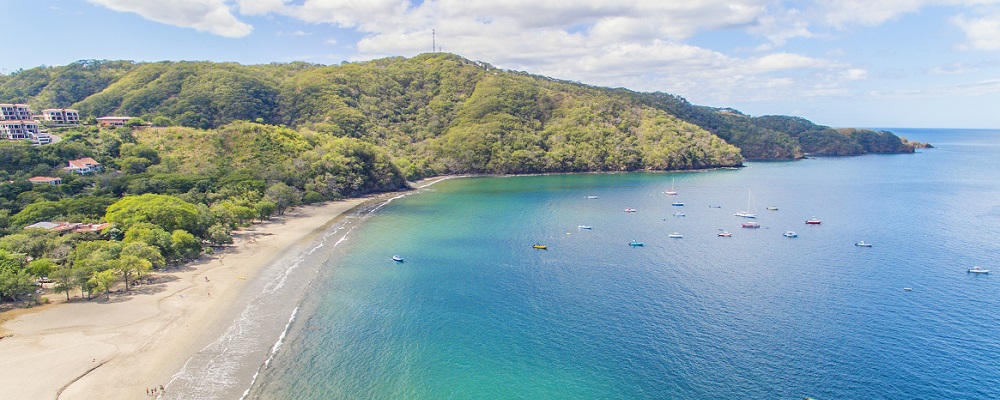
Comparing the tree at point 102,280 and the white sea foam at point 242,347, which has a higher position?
the tree at point 102,280

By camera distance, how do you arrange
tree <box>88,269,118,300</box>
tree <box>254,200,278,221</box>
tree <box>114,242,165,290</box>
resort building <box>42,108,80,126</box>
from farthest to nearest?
1. resort building <box>42,108,80,126</box>
2. tree <box>254,200,278,221</box>
3. tree <box>114,242,165,290</box>
4. tree <box>88,269,118,300</box>

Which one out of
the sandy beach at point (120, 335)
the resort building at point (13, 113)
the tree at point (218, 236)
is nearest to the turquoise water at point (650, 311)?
the sandy beach at point (120, 335)

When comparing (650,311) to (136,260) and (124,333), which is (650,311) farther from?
(136,260)

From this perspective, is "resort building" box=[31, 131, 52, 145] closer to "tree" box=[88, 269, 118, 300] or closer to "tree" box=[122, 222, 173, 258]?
"tree" box=[122, 222, 173, 258]

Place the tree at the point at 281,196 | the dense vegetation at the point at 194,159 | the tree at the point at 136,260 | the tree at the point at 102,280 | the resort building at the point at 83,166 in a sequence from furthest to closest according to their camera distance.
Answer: the tree at the point at 281,196, the resort building at the point at 83,166, the dense vegetation at the point at 194,159, the tree at the point at 136,260, the tree at the point at 102,280

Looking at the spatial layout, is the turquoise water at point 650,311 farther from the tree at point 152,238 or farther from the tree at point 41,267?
the tree at point 41,267

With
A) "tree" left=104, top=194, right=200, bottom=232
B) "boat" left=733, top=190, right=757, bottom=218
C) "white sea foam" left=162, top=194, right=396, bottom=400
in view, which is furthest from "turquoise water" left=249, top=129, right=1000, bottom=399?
"tree" left=104, top=194, right=200, bottom=232

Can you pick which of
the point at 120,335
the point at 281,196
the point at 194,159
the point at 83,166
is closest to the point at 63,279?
the point at 120,335
